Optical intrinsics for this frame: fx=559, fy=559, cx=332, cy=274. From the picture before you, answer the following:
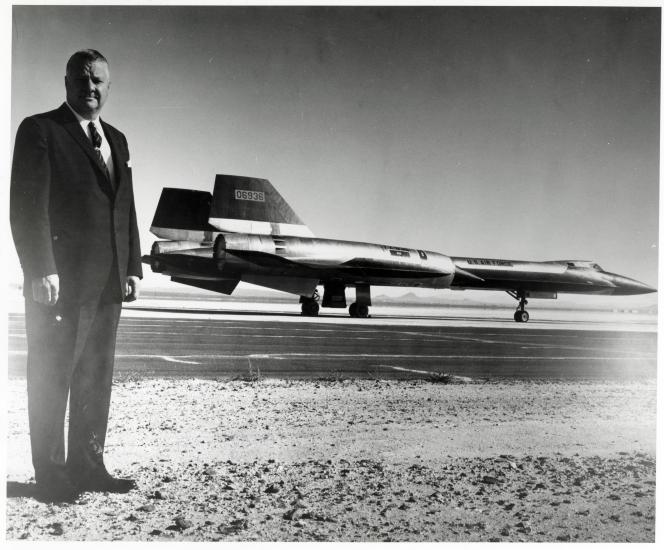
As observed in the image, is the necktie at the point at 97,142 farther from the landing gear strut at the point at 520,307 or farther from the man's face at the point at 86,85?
the landing gear strut at the point at 520,307

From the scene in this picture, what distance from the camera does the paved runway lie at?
7.43m

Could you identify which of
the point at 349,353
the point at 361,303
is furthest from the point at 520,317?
the point at 349,353

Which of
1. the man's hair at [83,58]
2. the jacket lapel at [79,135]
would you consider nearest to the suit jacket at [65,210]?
the jacket lapel at [79,135]

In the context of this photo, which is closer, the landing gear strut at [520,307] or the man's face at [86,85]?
the man's face at [86,85]

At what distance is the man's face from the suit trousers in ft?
3.71

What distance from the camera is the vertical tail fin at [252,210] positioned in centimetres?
1395

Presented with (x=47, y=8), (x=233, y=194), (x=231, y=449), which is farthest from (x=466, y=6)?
(x=233, y=194)

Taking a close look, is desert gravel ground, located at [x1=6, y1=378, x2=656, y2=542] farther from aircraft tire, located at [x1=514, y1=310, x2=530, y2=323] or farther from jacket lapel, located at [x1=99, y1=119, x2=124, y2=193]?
aircraft tire, located at [x1=514, y1=310, x2=530, y2=323]

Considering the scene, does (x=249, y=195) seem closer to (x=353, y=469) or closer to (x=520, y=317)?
(x=353, y=469)

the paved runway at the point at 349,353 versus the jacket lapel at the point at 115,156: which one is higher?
the jacket lapel at the point at 115,156

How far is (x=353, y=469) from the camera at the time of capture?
4.06 metres

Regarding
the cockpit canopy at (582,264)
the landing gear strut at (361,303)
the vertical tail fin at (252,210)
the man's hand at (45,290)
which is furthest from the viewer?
the cockpit canopy at (582,264)

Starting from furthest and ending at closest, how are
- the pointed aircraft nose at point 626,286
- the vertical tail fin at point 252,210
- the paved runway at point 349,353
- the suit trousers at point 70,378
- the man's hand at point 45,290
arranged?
1. the pointed aircraft nose at point 626,286
2. the vertical tail fin at point 252,210
3. the paved runway at point 349,353
4. the suit trousers at point 70,378
5. the man's hand at point 45,290

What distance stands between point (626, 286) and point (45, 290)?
2190 centimetres
